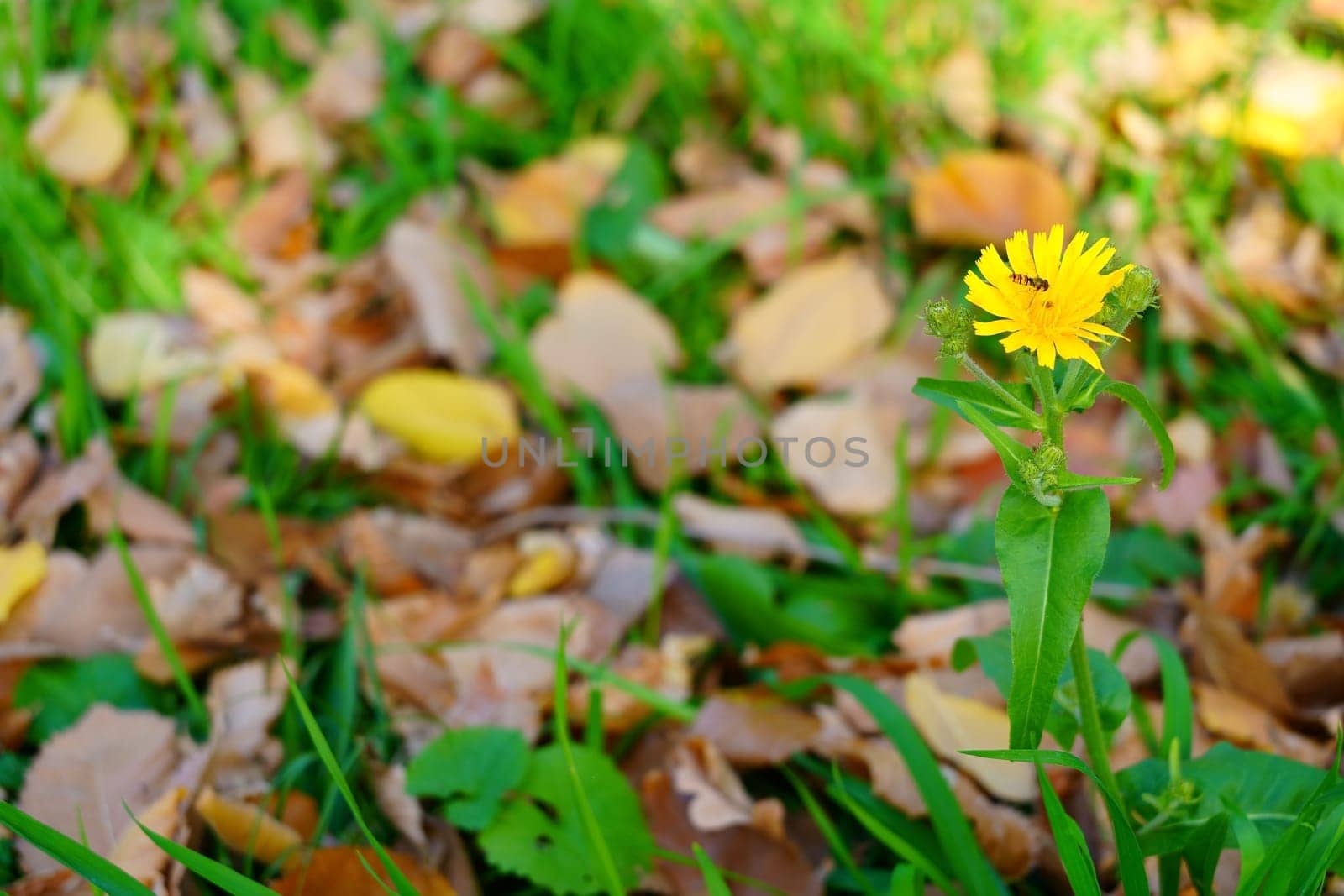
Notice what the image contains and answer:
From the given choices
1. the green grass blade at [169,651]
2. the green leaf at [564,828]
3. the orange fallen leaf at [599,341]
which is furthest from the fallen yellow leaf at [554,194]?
the green leaf at [564,828]

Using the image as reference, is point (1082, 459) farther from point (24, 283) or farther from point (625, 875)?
point (24, 283)

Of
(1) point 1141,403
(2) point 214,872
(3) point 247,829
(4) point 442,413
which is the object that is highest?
(1) point 1141,403

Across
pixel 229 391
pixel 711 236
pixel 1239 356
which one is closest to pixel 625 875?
pixel 229 391

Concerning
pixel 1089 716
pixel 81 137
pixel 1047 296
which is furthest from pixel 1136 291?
pixel 81 137

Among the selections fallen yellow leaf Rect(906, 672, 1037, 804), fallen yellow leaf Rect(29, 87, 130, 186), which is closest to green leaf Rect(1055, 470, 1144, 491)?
fallen yellow leaf Rect(906, 672, 1037, 804)

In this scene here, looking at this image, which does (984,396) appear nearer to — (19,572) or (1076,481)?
(1076,481)

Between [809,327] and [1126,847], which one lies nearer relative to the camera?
[1126,847]

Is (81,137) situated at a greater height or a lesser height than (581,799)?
greater
